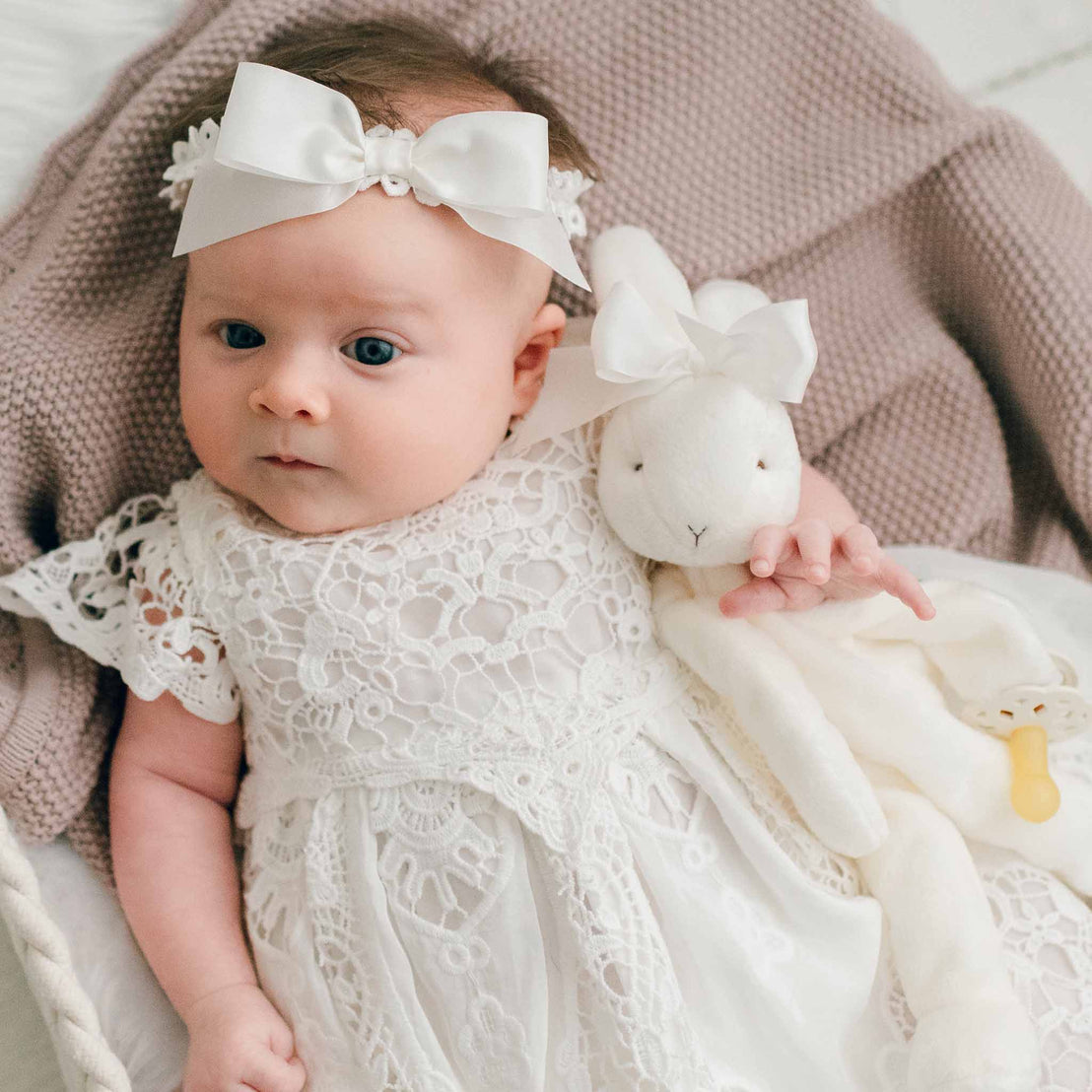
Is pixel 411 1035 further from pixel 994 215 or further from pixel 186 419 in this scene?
pixel 994 215

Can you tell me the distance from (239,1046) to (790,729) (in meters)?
0.52

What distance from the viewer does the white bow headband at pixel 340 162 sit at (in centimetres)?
84

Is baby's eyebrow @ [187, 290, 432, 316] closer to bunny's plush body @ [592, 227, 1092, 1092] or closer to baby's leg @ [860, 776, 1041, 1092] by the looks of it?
bunny's plush body @ [592, 227, 1092, 1092]

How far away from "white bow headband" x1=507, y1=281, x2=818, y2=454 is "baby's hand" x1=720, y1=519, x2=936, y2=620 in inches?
4.5

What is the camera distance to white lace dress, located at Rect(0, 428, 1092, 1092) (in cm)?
88

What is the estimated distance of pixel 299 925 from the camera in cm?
93

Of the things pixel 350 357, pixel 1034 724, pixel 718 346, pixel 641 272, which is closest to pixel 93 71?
pixel 350 357

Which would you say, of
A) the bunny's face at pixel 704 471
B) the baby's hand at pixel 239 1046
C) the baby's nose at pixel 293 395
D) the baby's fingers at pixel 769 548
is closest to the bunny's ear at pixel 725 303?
the bunny's face at pixel 704 471

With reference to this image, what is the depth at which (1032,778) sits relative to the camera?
0.94 meters

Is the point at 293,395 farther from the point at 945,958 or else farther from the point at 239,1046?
the point at 945,958

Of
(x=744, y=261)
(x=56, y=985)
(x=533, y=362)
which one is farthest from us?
(x=744, y=261)

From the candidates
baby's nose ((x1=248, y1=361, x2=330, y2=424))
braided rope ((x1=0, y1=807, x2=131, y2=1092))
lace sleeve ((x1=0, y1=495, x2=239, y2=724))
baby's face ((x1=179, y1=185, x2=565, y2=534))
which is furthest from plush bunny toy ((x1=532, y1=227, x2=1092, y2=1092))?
braided rope ((x1=0, y1=807, x2=131, y2=1092))

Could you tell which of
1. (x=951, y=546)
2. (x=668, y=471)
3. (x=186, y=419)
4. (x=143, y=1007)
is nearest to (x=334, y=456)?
(x=186, y=419)

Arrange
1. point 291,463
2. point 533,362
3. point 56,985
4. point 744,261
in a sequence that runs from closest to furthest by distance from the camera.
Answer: point 56,985, point 291,463, point 533,362, point 744,261
